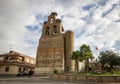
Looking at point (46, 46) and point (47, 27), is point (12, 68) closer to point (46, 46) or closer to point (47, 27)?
point (46, 46)

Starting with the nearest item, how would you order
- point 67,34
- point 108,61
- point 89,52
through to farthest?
point 108,61 → point 89,52 → point 67,34

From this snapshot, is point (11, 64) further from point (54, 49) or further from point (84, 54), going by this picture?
point (84, 54)

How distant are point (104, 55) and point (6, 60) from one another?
125 ft

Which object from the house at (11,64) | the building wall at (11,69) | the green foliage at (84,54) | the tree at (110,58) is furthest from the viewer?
the house at (11,64)

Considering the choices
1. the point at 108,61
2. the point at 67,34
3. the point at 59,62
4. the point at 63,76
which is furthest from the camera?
the point at 67,34

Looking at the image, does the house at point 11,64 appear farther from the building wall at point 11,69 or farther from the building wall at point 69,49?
the building wall at point 69,49

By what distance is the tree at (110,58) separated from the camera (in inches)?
1414

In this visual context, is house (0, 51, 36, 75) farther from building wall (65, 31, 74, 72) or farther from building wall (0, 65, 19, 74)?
building wall (65, 31, 74, 72)

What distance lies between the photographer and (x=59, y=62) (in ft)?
178

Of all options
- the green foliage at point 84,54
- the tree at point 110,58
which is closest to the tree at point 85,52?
the green foliage at point 84,54

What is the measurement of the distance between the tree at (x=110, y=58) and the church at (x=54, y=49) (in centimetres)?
1867

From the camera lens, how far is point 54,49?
186ft

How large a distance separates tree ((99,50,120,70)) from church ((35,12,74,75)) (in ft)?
61.3

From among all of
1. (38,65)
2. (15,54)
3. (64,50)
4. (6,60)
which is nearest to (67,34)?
(64,50)
